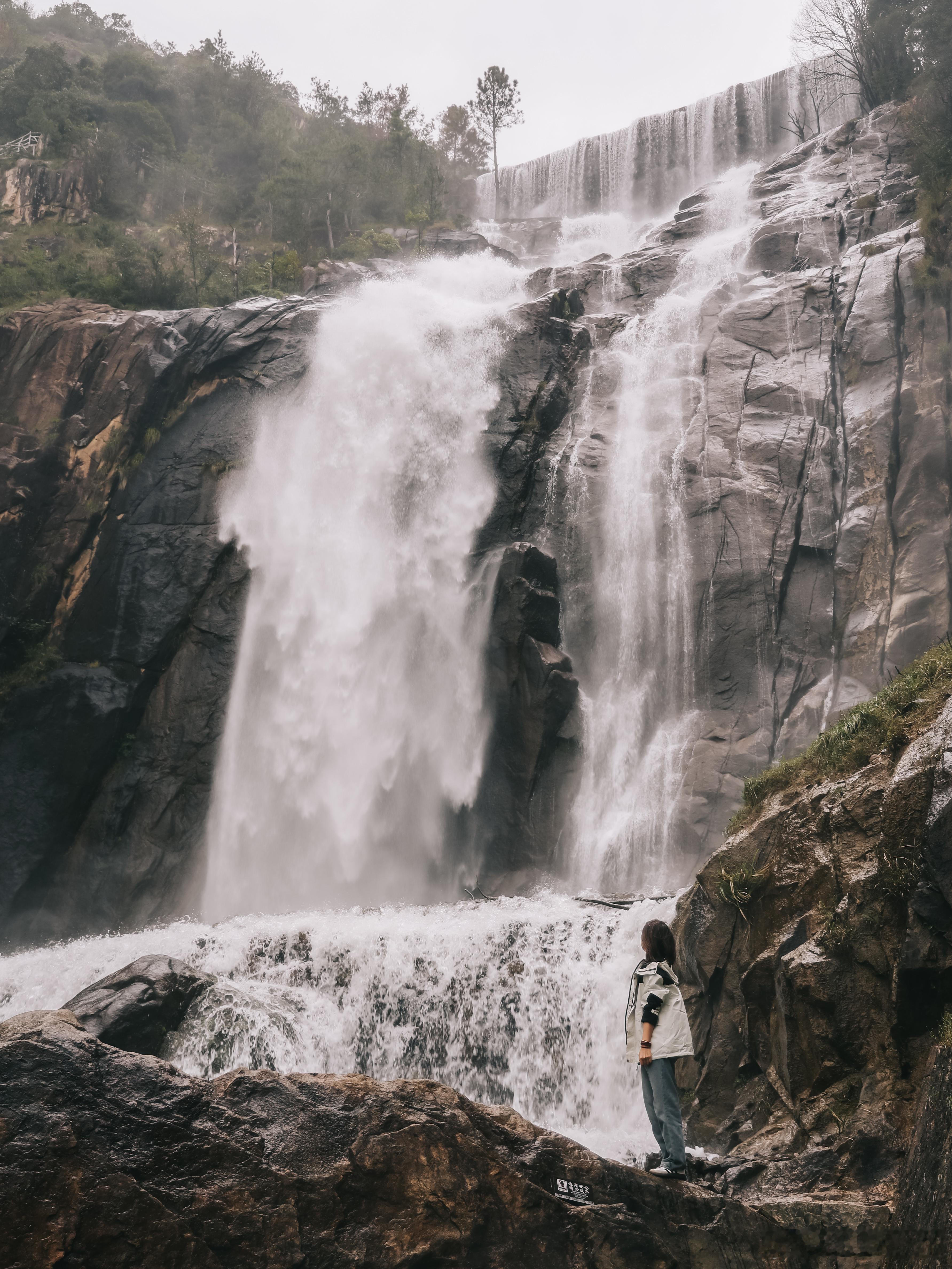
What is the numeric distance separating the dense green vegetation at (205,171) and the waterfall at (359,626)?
9690mm

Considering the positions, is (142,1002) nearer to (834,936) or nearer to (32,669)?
(834,936)

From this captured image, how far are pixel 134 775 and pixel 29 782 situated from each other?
228 centimetres

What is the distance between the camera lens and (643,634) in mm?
20422

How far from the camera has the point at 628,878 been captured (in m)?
17.5

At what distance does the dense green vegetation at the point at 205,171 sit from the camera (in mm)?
30484

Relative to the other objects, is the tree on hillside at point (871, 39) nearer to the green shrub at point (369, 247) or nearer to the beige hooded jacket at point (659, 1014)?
the green shrub at point (369, 247)

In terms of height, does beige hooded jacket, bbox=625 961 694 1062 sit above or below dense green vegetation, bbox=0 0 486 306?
below

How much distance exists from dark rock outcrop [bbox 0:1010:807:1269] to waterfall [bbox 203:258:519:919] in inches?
571

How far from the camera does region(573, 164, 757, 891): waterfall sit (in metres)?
18.0

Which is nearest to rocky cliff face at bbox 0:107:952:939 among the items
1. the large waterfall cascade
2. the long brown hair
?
the large waterfall cascade

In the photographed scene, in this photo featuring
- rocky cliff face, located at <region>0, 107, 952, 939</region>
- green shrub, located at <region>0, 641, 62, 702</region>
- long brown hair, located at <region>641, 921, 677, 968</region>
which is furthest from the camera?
green shrub, located at <region>0, 641, 62, 702</region>

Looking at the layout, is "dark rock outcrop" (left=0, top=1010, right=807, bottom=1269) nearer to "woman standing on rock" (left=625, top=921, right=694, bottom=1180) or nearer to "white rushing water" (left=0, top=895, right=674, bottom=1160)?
"woman standing on rock" (left=625, top=921, right=694, bottom=1180)

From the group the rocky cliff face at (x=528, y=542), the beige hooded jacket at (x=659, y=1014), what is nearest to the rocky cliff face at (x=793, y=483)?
the rocky cliff face at (x=528, y=542)

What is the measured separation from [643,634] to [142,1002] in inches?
515
